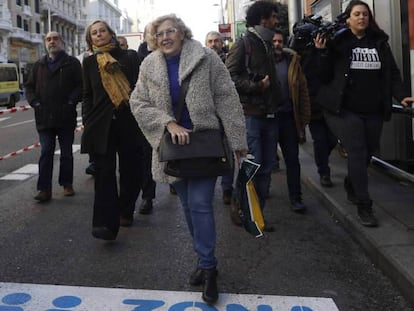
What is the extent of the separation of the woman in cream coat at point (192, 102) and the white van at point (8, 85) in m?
25.5

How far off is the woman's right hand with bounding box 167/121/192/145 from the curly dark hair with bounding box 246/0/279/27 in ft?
6.09

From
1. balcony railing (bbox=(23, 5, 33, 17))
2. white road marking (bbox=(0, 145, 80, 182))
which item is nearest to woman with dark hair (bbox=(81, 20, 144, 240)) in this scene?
white road marking (bbox=(0, 145, 80, 182))

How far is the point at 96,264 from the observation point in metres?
4.02

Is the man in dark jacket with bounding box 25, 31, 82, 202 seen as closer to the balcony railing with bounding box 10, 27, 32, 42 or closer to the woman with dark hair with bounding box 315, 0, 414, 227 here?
the woman with dark hair with bounding box 315, 0, 414, 227

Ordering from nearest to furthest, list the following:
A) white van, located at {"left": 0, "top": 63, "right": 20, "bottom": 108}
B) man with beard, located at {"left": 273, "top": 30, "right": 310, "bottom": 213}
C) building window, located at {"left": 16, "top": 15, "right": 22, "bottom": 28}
Result: man with beard, located at {"left": 273, "top": 30, "right": 310, "bottom": 213} → white van, located at {"left": 0, "top": 63, "right": 20, "bottom": 108} → building window, located at {"left": 16, "top": 15, "right": 22, "bottom": 28}

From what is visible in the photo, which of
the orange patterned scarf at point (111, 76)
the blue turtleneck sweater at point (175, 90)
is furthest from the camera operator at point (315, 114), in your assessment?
the blue turtleneck sweater at point (175, 90)

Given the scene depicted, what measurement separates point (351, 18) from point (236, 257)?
2.20m

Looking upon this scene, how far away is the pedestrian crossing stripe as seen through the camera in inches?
128

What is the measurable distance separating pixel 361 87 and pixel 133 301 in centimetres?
257

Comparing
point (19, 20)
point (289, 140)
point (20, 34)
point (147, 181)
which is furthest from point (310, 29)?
point (19, 20)

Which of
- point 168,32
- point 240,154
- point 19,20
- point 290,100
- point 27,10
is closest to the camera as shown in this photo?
point 168,32

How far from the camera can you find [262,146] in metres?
4.77

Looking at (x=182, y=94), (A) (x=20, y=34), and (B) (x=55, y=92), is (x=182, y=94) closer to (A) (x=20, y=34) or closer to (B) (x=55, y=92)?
(B) (x=55, y=92)

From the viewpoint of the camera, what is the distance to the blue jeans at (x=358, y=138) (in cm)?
445
